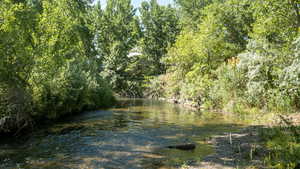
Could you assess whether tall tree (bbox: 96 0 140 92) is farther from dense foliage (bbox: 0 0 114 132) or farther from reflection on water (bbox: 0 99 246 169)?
reflection on water (bbox: 0 99 246 169)

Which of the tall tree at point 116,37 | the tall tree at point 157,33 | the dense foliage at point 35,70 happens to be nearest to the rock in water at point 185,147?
the dense foliage at point 35,70

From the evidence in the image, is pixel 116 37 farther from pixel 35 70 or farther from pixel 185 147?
pixel 185 147

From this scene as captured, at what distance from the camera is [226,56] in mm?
29672

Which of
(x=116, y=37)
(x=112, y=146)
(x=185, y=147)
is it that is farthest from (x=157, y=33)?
(x=185, y=147)

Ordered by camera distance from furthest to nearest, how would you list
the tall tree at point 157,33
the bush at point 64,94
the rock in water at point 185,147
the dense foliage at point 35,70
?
the tall tree at point 157,33
the bush at point 64,94
the dense foliage at point 35,70
the rock in water at point 185,147

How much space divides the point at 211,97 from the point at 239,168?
16.1 metres

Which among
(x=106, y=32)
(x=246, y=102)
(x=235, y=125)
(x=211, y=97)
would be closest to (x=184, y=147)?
(x=235, y=125)

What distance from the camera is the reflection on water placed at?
8.47 meters

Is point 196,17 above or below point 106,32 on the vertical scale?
above

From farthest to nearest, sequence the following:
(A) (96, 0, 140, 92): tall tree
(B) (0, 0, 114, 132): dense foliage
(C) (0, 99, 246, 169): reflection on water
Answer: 1. (A) (96, 0, 140, 92): tall tree
2. (B) (0, 0, 114, 132): dense foliage
3. (C) (0, 99, 246, 169): reflection on water

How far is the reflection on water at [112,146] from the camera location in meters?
8.47

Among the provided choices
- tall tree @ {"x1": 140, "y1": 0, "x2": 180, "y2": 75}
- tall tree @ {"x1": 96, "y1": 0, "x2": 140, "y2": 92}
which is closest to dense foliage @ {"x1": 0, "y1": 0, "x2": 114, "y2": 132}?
tall tree @ {"x1": 96, "y1": 0, "x2": 140, "y2": 92}

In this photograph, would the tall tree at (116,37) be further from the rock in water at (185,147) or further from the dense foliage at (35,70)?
the rock in water at (185,147)

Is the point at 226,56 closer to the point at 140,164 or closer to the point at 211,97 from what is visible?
→ the point at 211,97
